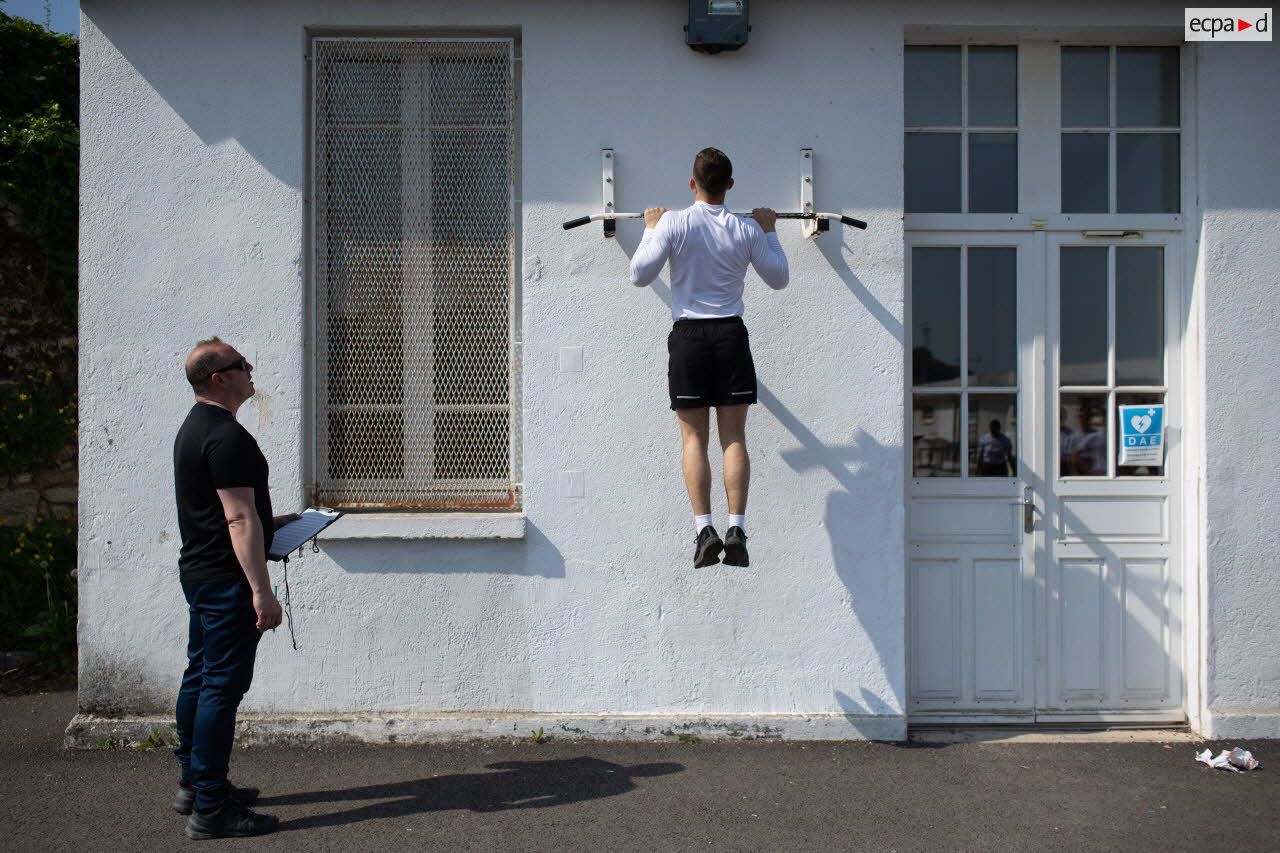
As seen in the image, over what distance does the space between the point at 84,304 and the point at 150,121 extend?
93cm

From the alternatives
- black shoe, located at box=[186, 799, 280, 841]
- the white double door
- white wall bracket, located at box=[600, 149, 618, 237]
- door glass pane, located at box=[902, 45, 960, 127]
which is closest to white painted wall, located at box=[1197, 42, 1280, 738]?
the white double door

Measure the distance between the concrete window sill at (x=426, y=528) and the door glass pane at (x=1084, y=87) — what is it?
3446 mm

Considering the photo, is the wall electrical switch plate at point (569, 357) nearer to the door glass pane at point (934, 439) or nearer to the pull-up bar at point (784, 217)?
the pull-up bar at point (784, 217)

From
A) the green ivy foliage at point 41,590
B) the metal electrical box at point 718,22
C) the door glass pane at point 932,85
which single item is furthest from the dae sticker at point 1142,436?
the green ivy foliage at point 41,590

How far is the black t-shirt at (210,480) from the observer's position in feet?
12.0

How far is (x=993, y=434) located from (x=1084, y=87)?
1.83 m

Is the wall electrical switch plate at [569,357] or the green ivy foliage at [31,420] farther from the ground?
the wall electrical switch plate at [569,357]

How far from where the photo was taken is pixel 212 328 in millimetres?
4797

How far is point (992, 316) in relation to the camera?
5047mm

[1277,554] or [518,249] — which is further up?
Answer: [518,249]

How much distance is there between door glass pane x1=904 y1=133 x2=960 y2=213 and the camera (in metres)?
5.06

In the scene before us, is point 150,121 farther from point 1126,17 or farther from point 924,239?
point 1126,17

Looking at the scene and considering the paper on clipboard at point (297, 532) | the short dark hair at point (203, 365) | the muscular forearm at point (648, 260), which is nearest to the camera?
the short dark hair at point (203, 365)

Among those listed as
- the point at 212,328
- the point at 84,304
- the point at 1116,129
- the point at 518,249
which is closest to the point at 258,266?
the point at 212,328
